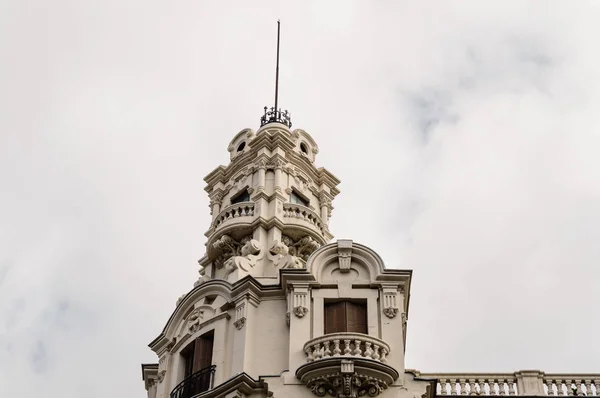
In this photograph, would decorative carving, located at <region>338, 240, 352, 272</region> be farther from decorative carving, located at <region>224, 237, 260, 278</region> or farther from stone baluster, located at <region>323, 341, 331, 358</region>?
decorative carving, located at <region>224, 237, 260, 278</region>

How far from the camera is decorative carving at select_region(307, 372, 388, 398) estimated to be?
26391 millimetres

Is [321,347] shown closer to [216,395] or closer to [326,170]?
[216,395]

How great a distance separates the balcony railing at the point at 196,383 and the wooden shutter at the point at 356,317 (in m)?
4.52

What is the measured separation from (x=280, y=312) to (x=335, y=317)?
1945 millimetres

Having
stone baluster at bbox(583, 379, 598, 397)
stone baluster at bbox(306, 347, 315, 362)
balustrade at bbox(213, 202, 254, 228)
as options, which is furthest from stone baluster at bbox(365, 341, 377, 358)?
balustrade at bbox(213, 202, 254, 228)

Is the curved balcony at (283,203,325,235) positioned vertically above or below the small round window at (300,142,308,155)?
below

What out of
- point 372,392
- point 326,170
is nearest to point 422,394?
Answer: point 372,392

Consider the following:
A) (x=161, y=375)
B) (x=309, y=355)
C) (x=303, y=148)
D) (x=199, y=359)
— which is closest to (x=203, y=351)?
(x=199, y=359)

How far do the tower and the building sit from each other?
4 centimetres

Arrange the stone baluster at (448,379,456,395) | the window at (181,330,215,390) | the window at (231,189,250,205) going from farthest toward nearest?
1. the window at (231,189,250,205)
2. the stone baluster at (448,379,456,395)
3. the window at (181,330,215,390)

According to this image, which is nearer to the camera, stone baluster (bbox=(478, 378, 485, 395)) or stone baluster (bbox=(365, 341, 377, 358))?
stone baluster (bbox=(365, 341, 377, 358))

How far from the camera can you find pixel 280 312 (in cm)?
2998

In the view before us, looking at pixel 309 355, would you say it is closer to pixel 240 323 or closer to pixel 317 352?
pixel 317 352

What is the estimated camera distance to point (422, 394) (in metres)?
27.1
